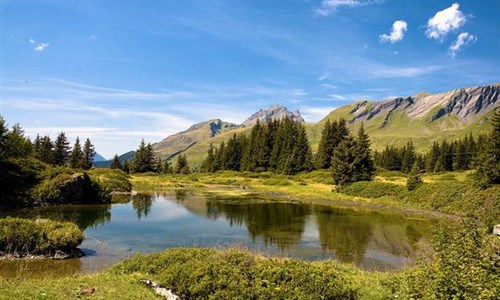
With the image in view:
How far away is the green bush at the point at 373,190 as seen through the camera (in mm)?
60237

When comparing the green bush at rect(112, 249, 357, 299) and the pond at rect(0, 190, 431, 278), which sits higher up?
the green bush at rect(112, 249, 357, 299)

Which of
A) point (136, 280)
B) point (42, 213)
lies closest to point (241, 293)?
point (136, 280)

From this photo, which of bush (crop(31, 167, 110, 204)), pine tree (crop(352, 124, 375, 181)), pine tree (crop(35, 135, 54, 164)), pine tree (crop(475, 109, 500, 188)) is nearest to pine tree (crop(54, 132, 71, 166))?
pine tree (crop(35, 135, 54, 164))

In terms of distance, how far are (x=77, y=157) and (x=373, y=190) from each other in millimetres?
83449

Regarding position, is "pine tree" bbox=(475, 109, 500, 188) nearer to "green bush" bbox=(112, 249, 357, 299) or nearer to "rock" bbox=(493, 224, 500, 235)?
"rock" bbox=(493, 224, 500, 235)

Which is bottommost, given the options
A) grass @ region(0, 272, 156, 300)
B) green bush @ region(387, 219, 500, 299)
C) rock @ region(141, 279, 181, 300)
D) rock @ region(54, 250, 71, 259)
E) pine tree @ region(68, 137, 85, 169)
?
rock @ region(54, 250, 71, 259)

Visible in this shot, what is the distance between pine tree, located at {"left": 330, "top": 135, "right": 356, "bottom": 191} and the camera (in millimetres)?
73125

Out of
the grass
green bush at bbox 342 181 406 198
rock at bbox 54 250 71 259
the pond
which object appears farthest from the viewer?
green bush at bbox 342 181 406 198

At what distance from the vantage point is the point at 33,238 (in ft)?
76.9

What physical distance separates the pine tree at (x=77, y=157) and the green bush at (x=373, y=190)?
244 feet

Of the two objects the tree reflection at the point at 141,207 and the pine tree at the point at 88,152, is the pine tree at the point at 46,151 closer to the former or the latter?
the pine tree at the point at 88,152

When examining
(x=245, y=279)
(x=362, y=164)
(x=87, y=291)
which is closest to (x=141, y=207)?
(x=87, y=291)

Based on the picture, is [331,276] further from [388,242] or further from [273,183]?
[273,183]

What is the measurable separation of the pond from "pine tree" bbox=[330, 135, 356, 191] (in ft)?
55.8
